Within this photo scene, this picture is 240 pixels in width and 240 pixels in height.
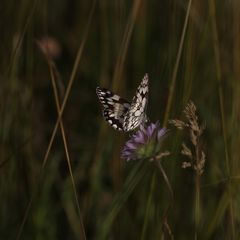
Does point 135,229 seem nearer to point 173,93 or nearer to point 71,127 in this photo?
point 173,93

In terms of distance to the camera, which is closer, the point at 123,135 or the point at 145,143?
the point at 145,143

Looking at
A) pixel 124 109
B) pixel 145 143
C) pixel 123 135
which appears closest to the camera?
pixel 145 143

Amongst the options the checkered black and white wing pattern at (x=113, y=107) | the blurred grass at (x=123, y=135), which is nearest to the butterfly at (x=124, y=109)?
the checkered black and white wing pattern at (x=113, y=107)

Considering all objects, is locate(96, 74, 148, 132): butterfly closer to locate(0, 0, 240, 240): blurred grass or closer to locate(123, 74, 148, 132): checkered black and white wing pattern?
locate(123, 74, 148, 132): checkered black and white wing pattern

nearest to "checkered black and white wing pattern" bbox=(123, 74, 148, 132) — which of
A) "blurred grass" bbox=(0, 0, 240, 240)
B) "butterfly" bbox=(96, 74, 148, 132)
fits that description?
"butterfly" bbox=(96, 74, 148, 132)

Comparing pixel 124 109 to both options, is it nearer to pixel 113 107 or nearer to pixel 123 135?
pixel 113 107

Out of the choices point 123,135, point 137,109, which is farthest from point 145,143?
point 123,135

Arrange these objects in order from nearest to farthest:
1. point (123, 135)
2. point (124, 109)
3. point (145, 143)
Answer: point (145, 143) → point (124, 109) → point (123, 135)

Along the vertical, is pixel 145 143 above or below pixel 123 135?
below
